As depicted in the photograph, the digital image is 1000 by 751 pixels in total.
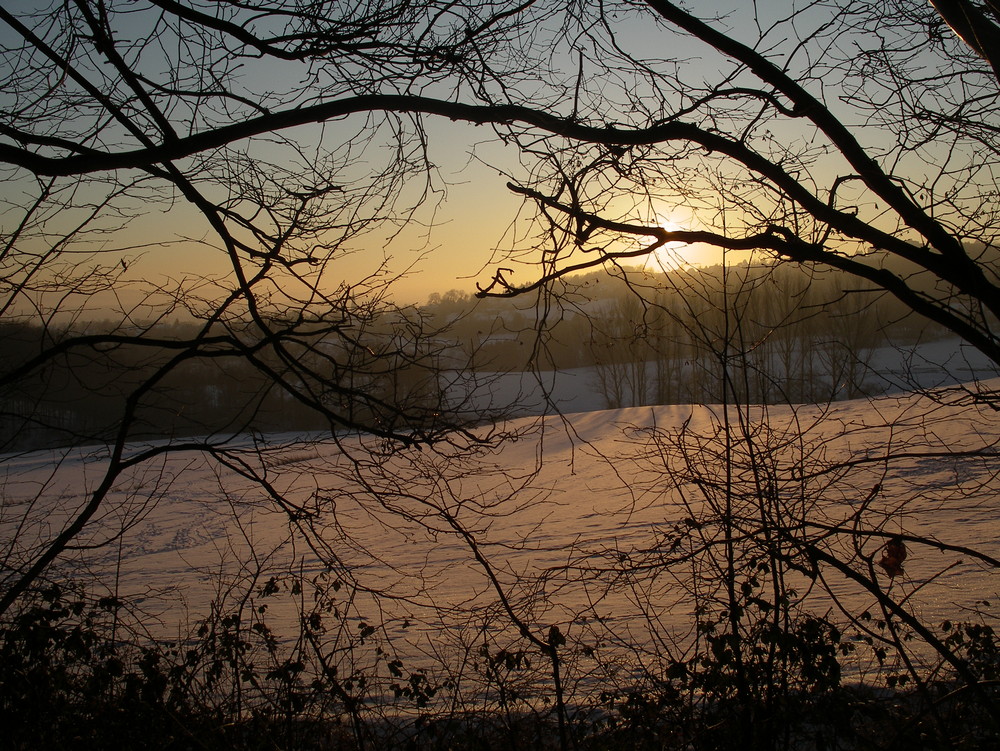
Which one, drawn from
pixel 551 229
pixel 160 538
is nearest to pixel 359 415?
pixel 551 229

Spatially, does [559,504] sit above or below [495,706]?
above

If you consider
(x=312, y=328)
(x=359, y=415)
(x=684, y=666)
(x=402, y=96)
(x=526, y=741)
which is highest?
(x=402, y=96)

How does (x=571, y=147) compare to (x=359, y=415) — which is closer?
(x=571, y=147)

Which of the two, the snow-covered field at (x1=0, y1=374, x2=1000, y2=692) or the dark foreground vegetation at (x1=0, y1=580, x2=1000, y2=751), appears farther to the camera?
the snow-covered field at (x1=0, y1=374, x2=1000, y2=692)

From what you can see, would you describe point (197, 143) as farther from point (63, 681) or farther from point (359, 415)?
point (63, 681)

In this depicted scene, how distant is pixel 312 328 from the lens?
3.61 metres

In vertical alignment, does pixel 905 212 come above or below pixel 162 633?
above

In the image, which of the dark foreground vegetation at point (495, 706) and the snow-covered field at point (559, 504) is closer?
the dark foreground vegetation at point (495, 706)

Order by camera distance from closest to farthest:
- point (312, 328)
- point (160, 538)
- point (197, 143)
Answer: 1. point (197, 143)
2. point (312, 328)
3. point (160, 538)

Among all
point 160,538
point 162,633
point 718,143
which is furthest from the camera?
point 160,538

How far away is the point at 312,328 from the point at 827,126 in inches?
103

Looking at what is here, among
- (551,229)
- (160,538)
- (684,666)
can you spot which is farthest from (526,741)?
(160,538)

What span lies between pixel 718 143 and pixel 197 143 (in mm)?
2284

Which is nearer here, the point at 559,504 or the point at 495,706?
the point at 495,706
